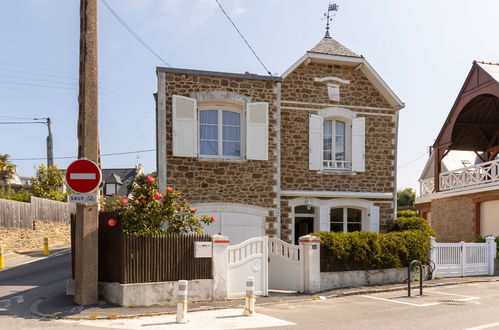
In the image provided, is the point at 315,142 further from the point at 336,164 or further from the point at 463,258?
the point at 463,258

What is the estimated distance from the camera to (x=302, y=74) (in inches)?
620

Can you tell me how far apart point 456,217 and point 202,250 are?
16.8m

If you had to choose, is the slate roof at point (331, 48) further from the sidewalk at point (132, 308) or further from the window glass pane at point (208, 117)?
the sidewalk at point (132, 308)

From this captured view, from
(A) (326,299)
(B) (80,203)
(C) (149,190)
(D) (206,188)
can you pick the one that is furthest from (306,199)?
(B) (80,203)

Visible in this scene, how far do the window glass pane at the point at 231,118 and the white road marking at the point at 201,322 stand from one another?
6682 millimetres

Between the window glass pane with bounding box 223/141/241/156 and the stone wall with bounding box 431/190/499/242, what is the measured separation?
12.2 meters

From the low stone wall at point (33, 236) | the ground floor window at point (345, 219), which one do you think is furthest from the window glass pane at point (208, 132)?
the low stone wall at point (33, 236)

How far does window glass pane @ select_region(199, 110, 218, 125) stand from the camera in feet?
46.9

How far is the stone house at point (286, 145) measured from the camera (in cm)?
1385

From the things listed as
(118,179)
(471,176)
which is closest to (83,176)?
(471,176)

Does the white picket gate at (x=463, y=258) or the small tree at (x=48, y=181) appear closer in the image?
the white picket gate at (x=463, y=258)

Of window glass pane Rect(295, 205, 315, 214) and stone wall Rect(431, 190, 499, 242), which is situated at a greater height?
window glass pane Rect(295, 205, 315, 214)

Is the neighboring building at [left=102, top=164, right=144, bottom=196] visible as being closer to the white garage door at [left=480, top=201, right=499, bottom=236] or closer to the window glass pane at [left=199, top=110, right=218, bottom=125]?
the white garage door at [left=480, top=201, right=499, bottom=236]

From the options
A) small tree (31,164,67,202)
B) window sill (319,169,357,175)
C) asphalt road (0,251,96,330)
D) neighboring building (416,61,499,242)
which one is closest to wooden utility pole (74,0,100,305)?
asphalt road (0,251,96,330)
